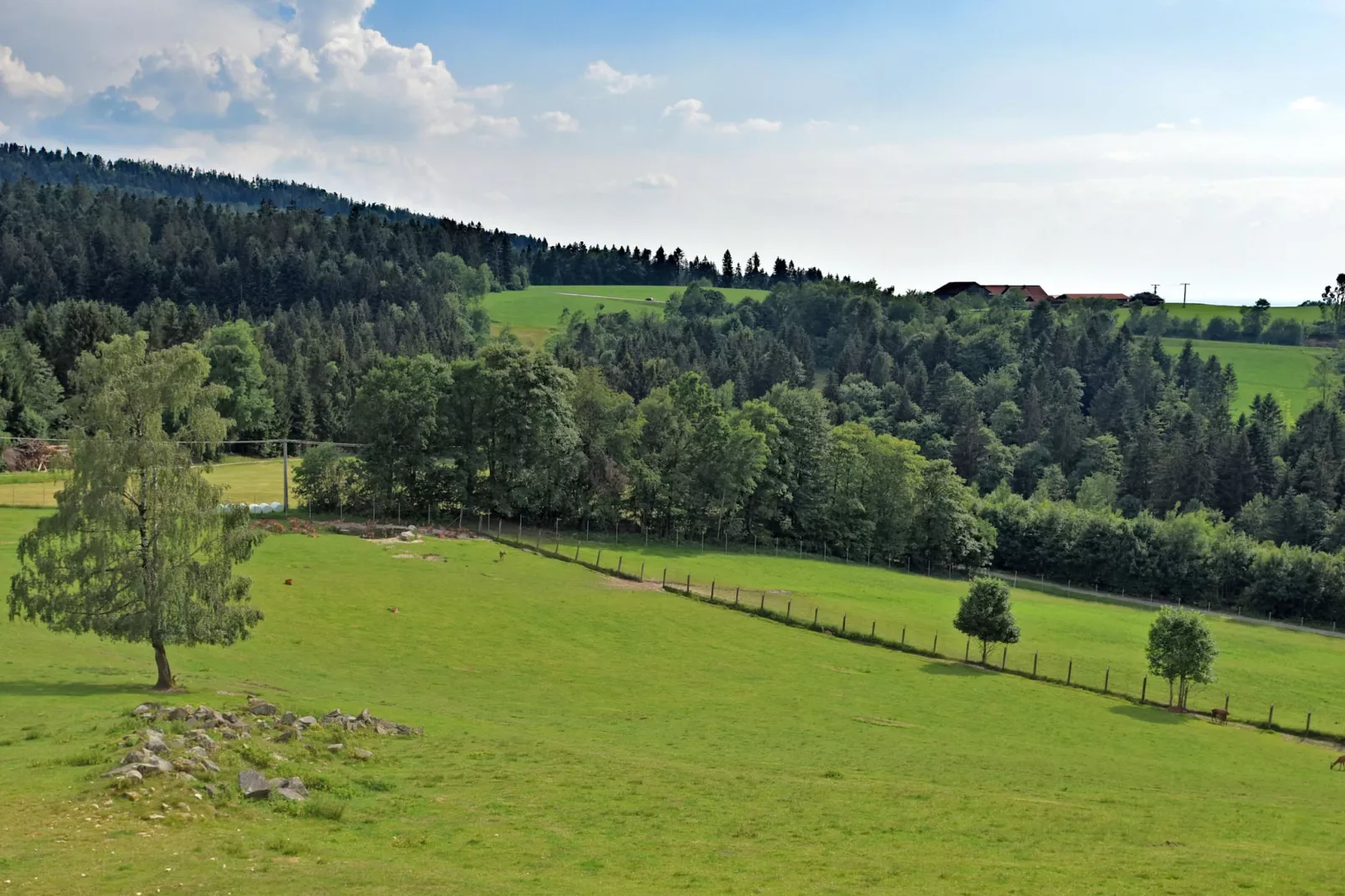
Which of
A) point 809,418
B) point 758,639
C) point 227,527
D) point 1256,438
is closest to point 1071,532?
point 809,418

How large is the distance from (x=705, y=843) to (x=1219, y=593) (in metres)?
108

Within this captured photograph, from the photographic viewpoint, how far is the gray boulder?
80.3ft

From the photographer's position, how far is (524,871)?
21.8 m

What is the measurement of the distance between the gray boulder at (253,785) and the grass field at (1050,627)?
48219 mm

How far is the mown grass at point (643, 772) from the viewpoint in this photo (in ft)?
72.3

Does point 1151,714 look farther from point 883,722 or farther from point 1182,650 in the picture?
point 883,722

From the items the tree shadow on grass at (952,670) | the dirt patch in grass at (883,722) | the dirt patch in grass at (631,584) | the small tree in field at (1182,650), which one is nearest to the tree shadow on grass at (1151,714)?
the small tree in field at (1182,650)

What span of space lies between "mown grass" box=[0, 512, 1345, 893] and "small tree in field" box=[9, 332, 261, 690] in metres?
2.66

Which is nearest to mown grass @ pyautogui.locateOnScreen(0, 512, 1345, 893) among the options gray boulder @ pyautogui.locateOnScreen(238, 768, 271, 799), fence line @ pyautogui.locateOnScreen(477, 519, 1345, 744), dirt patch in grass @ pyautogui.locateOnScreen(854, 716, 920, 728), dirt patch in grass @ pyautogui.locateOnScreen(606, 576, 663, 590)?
dirt patch in grass @ pyautogui.locateOnScreen(854, 716, 920, 728)

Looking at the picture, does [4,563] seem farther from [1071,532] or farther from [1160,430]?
[1160,430]

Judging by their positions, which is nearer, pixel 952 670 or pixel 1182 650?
pixel 1182 650

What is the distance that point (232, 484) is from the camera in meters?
108

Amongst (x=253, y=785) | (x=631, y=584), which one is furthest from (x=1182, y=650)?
(x=253, y=785)

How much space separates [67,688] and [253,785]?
589 inches
